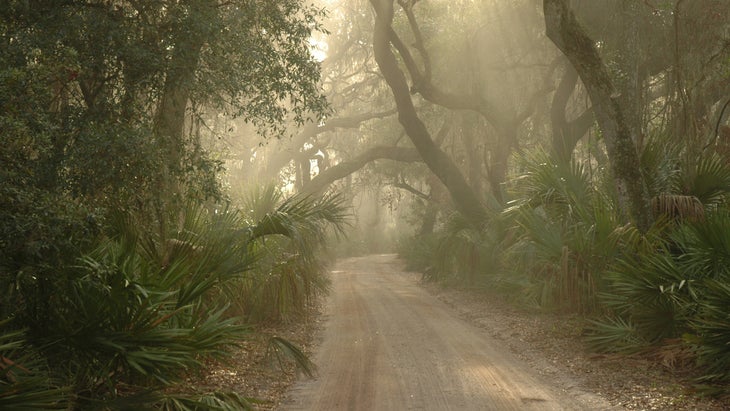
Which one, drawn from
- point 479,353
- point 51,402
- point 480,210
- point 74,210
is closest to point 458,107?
point 480,210

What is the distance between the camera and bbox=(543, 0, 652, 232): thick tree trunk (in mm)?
10820

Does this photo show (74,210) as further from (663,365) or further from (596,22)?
(596,22)

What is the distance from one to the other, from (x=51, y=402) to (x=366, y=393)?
3563 mm

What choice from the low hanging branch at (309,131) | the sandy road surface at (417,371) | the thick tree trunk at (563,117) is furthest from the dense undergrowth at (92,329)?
the low hanging branch at (309,131)

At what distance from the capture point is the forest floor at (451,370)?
7.59 m

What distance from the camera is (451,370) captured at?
A: 30.0 feet

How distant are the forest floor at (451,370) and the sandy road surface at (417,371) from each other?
0.04ft

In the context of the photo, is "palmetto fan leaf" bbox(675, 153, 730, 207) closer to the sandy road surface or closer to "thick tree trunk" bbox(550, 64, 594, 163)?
the sandy road surface

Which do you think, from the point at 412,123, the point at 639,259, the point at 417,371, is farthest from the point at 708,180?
the point at 412,123

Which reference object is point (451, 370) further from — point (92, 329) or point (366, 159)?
point (366, 159)

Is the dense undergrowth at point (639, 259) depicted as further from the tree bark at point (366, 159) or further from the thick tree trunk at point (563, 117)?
the tree bark at point (366, 159)

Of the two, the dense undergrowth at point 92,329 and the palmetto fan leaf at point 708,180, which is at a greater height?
the palmetto fan leaf at point 708,180

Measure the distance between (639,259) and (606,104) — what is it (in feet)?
7.62

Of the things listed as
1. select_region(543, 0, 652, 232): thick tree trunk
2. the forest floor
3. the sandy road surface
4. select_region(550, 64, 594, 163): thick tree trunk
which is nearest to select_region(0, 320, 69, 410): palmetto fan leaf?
the forest floor
